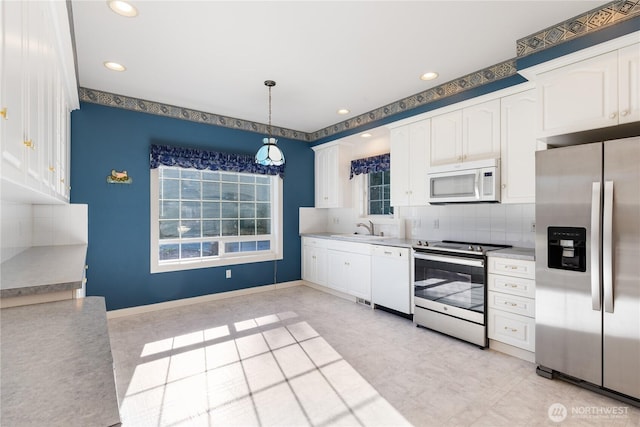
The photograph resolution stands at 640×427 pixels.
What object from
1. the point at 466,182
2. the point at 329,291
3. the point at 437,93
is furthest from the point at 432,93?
the point at 329,291

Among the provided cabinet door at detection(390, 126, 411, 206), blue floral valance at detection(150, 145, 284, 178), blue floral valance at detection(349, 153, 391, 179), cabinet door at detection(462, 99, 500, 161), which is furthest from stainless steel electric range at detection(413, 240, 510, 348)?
blue floral valance at detection(150, 145, 284, 178)

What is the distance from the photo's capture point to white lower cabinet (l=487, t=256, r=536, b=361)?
265 cm

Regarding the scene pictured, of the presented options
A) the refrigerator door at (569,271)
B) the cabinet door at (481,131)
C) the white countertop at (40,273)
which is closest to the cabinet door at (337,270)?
the cabinet door at (481,131)

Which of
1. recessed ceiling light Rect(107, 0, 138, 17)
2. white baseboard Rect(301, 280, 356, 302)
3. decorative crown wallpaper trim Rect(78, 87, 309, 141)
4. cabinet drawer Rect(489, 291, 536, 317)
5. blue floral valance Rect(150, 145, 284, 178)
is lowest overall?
white baseboard Rect(301, 280, 356, 302)

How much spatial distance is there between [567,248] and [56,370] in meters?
3.06

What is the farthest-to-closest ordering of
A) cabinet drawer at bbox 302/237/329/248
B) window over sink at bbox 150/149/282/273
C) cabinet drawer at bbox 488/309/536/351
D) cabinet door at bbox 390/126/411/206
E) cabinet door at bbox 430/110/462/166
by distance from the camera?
cabinet drawer at bbox 302/237/329/248 < window over sink at bbox 150/149/282/273 < cabinet door at bbox 390/126/411/206 < cabinet door at bbox 430/110/462/166 < cabinet drawer at bbox 488/309/536/351

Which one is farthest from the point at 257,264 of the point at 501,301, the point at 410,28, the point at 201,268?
the point at 410,28

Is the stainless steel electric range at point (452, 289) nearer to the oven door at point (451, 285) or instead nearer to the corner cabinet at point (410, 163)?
the oven door at point (451, 285)

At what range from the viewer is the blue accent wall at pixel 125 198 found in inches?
143

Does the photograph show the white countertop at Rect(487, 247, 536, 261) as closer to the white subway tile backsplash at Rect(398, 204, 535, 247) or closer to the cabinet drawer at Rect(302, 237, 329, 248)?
the white subway tile backsplash at Rect(398, 204, 535, 247)

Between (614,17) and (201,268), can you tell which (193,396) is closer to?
(201,268)

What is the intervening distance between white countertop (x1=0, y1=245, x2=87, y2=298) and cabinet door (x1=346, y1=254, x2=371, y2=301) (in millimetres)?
3172

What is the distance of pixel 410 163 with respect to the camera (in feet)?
12.8

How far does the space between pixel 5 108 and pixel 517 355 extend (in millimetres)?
3713
